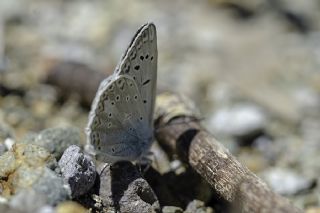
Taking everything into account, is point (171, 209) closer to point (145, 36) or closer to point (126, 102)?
point (126, 102)

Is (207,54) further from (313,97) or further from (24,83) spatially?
(24,83)

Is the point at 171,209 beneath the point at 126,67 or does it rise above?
beneath

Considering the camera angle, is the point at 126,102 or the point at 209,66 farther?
the point at 209,66

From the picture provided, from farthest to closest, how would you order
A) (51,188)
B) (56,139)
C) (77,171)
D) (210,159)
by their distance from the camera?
(56,139), (210,159), (77,171), (51,188)

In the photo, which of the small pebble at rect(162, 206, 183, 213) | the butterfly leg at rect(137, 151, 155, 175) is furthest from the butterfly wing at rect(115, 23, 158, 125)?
the small pebble at rect(162, 206, 183, 213)

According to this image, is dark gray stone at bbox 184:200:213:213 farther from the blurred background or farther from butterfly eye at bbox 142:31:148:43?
butterfly eye at bbox 142:31:148:43

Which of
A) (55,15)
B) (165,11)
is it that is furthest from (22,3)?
(165,11)

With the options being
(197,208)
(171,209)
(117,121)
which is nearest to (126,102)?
(117,121)
